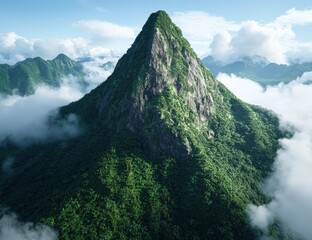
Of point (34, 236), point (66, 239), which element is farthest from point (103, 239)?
point (34, 236)

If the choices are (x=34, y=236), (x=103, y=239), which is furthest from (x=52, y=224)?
(x=103, y=239)

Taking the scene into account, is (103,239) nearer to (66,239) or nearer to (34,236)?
(66,239)

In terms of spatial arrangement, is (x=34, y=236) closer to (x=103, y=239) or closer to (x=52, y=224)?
(x=52, y=224)
